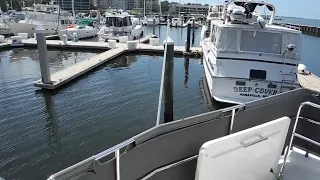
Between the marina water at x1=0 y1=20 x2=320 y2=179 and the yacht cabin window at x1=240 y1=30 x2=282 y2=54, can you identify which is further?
the yacht cabin window at x1=240 y1=30 x2=282 y2=54

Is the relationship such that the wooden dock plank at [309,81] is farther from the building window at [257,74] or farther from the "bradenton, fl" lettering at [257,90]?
the building window at [257,74]

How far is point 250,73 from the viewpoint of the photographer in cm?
962

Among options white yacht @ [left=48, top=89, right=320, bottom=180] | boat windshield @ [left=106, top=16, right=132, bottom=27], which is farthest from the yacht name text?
boat windshield @ [left=106, top=16, right=132, bottom=27]

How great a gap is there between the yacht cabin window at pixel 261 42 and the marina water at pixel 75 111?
9.35ft

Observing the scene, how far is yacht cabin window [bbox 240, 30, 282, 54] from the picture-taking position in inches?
391

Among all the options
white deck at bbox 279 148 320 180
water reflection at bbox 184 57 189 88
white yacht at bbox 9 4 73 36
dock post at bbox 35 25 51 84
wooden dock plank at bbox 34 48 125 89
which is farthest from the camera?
white yacht at bbox 9 4 73 36

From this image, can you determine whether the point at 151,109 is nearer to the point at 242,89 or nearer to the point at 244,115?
the point at 242,89

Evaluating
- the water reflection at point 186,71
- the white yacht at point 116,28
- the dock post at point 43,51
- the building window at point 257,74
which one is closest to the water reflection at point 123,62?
the water reflection at point 186,71

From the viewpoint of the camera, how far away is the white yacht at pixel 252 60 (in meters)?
9.59

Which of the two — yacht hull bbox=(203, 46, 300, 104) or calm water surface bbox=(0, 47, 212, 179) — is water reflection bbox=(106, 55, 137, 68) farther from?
yacht hull bbox=(203, 46, 300, 104)

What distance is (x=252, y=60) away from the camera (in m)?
9.76

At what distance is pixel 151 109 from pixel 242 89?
11.8 feet

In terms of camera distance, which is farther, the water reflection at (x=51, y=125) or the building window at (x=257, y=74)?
the building window at (x=257, y=74)

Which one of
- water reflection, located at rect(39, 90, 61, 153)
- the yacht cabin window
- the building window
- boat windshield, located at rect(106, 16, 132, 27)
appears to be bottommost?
water reflection, located at rect(39, 90, 61, 153)
